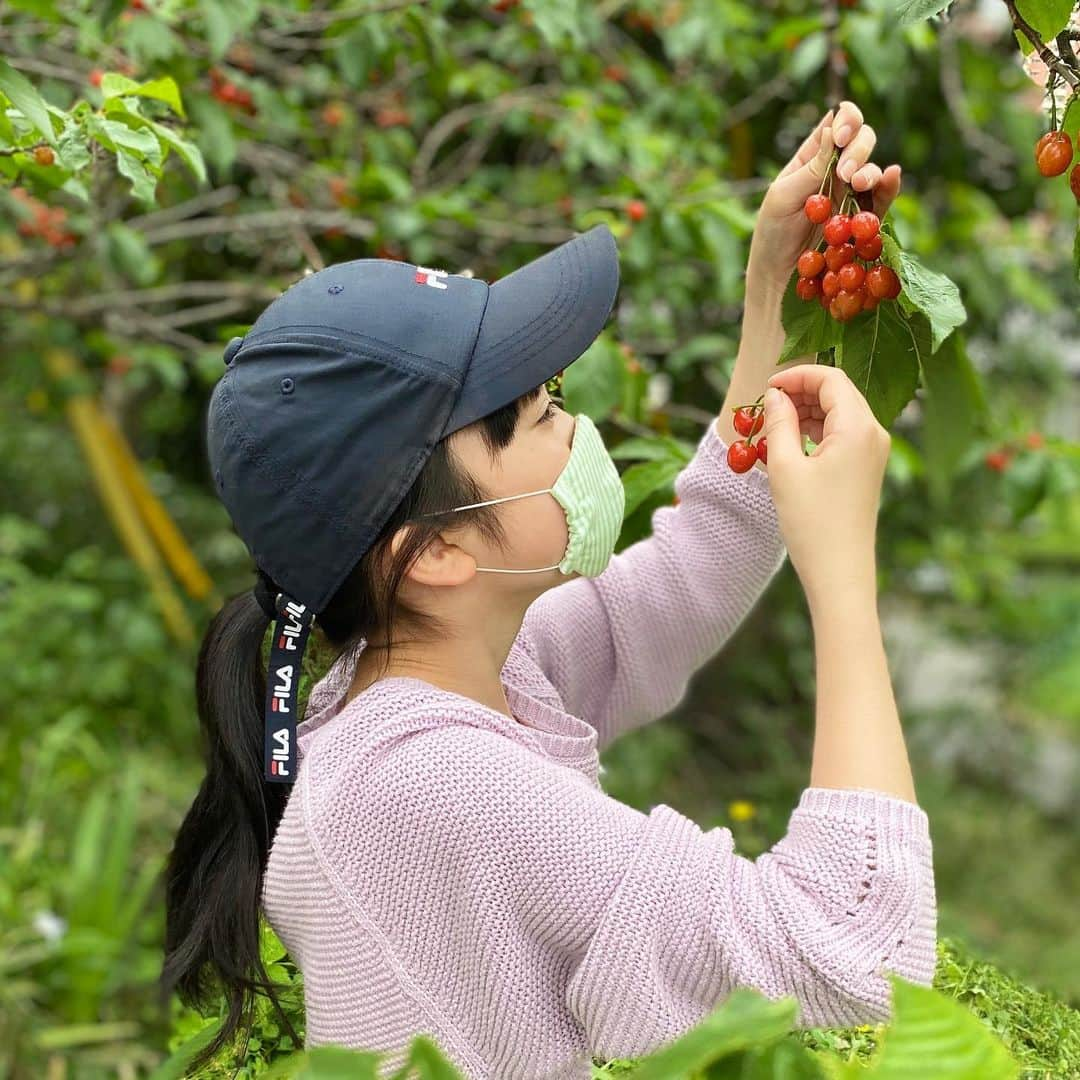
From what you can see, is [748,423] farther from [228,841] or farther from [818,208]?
[228,841]

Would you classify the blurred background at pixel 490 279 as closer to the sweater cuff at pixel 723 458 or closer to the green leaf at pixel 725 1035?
the sweater cuff at pixel 723 458

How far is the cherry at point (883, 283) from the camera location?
107 centimetres

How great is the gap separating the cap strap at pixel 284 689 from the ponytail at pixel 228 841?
0.06 metres

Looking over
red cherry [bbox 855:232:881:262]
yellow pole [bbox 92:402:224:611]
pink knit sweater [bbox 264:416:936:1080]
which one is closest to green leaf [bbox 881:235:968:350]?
red cherry [bbox 855:232:881:262]

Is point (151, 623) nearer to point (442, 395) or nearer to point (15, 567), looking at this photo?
point (15, 567)

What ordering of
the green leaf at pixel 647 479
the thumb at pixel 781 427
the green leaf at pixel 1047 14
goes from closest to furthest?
the green leaf at pixel 1047 14, the thumb at pixel 781 427, the green leaf at pixel 647 479

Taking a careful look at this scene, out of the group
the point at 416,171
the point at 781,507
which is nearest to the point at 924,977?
the point at 781,507

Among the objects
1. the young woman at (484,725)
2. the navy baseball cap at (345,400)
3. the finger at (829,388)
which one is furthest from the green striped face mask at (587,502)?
the finger at (829,388)

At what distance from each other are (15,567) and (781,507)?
3219 millimetres

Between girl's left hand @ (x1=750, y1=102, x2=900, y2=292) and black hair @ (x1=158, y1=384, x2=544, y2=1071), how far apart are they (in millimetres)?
301

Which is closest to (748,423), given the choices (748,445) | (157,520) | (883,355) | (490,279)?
(748,445)

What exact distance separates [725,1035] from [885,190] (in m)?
0.81

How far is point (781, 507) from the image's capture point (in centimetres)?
103

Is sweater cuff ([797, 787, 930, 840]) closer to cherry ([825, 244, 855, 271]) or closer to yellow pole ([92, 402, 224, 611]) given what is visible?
cherry ([825, 244, 855, 271])
